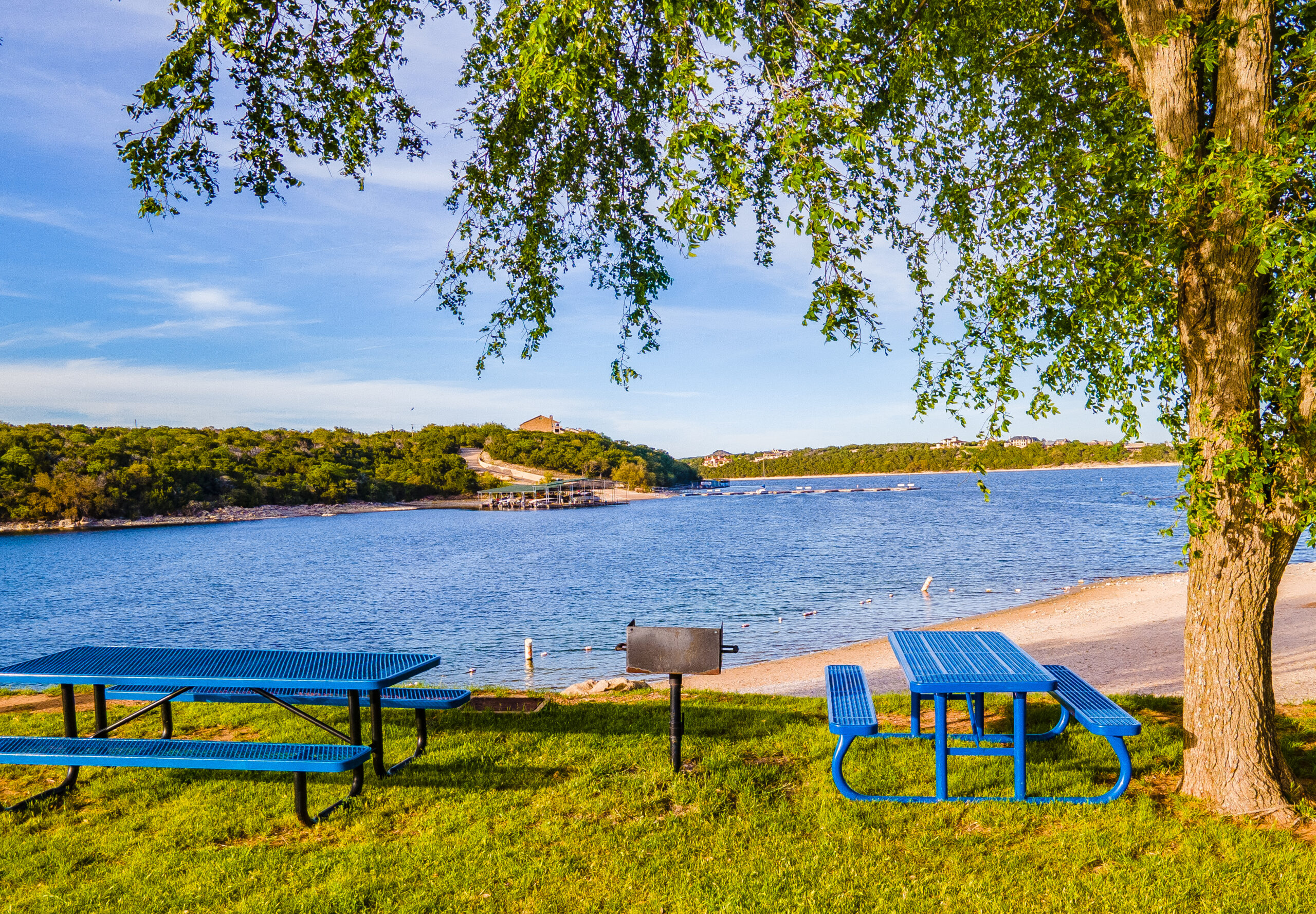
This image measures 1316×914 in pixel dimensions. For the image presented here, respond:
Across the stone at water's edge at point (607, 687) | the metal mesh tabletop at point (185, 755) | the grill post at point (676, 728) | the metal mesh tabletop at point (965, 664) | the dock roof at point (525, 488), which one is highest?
the metal mesh tabletop at point (965, 664)

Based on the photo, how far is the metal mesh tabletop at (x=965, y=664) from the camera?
163 inches

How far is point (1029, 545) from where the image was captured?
43.3m

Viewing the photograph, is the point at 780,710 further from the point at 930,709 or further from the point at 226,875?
the point at 226,875

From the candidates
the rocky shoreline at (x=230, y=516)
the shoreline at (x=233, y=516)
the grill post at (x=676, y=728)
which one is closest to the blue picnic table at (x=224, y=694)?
the grill post at (x=676, y=728)

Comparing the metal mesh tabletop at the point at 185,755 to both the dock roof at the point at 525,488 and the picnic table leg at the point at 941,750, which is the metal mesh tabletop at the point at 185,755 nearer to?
the picnic table leg at the point at 941,750

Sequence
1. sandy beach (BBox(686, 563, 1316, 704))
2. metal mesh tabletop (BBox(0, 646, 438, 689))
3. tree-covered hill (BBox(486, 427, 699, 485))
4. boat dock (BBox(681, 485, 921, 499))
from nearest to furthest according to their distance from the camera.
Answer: metal mesh tabletop (BBox(0, 646, 438, 689))
sandy beach (BBox(686, 563, 1316, 704))
boat dock (BBox(681, 485, 921, 499))
tree-covered hill (BBox(486, 427, 699, 485))

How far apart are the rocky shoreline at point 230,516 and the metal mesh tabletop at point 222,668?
104m

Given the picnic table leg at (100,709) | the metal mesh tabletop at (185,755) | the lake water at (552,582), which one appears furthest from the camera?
the lake water at (552,582)

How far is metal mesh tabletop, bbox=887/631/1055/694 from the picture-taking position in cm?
414

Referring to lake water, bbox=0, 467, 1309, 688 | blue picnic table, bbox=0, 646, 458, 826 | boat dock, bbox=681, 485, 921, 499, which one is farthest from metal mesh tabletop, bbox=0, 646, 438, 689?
boat dock, bbox=681, 485, 921, 499

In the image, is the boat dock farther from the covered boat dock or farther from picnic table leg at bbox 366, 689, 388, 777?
picnic table leg at bbox 366, 689, 388, 777

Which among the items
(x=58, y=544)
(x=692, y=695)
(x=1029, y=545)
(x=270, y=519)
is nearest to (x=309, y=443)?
→ (x=270, y=519)

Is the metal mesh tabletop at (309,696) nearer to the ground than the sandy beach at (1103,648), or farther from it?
farther from it

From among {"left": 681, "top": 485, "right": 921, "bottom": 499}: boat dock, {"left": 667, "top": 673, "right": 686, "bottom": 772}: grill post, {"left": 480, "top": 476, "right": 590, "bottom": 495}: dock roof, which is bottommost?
{"left": 681, "top": 485, "right": 921, "bottom": 499}: boat dock
